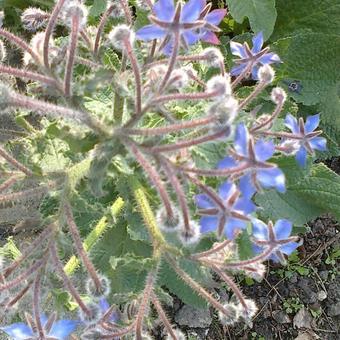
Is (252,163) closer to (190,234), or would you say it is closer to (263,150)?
(263,150)

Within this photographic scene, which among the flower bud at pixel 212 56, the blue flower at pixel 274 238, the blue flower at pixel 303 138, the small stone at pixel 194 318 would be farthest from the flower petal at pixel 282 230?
the small stone at pixel 194 318

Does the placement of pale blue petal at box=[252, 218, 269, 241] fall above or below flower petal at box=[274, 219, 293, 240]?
above

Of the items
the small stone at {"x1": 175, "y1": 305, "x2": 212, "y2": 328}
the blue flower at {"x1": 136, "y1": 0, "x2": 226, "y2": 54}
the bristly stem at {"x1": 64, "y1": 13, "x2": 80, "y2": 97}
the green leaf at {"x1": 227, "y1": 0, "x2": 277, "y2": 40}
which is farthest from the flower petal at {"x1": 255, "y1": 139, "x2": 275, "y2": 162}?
the small stone at {"x1": 175, "y1": 305, "x2": 212, "y2": 328}

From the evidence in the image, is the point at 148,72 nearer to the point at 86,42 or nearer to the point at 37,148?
the point at 86,42

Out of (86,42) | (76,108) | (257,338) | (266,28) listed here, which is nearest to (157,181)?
(76,108)

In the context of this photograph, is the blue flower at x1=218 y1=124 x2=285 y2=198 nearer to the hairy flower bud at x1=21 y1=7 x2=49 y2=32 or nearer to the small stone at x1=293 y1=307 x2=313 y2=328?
the hairy flower bud at x1=21 y1=7 x2=49 y2=32

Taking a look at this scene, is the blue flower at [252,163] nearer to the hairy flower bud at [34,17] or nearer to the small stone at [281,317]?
the hairy flower bud at [34,17]

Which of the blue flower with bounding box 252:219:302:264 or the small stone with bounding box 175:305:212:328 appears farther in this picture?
the small stone with bounding box 175:305:212:328
